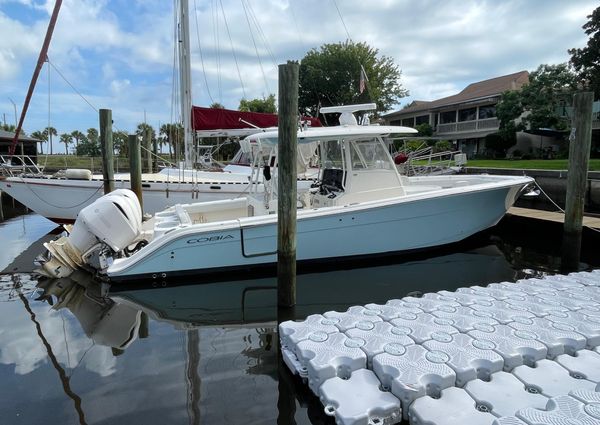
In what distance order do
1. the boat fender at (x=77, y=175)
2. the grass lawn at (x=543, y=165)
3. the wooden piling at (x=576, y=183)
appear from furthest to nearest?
the grass lawn at (x=543, y=165), the boat fender at (x=77, y=175), the wooden piling at (x=576, y=183)

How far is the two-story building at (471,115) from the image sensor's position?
3008 cm

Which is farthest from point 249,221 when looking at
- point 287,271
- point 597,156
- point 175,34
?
point 597,156

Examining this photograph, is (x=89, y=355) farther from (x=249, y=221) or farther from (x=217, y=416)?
(x=249, y=221)

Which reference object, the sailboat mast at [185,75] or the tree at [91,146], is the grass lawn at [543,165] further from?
the tree at [91,146]

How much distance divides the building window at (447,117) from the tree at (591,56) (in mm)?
12680

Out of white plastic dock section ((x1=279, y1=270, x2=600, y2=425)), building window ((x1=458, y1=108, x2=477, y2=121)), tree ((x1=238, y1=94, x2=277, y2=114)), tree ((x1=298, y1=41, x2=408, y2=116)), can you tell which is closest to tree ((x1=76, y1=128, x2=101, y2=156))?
tree ((x1=238, y1=94, x2=277, y2=114))

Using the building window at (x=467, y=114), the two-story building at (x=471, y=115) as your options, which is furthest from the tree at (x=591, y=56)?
the building window at (x=467, y=114)

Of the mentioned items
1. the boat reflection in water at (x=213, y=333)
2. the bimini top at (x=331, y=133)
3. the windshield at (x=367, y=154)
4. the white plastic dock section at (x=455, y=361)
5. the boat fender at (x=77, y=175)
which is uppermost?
the bimini top at (x=331, y=133)

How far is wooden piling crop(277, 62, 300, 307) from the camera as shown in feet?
16.0

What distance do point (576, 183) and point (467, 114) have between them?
27426mm

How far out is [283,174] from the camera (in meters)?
4.96

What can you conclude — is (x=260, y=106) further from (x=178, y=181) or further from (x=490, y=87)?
(x=178, y=181)

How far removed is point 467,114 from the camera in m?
32.3

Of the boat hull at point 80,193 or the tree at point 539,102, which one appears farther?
the tree at point 539,102
